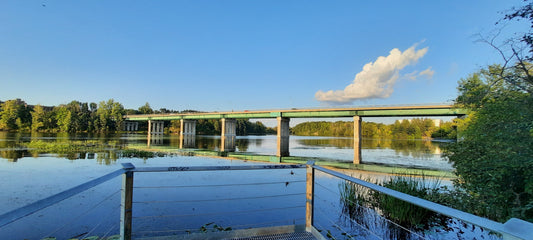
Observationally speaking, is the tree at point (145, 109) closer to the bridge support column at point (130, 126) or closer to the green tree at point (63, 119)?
the bridge support column at point (130, 126)

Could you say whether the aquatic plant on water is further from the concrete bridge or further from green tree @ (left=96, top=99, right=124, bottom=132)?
green tree @ (left=96, top=99, right=124, bottom=132)

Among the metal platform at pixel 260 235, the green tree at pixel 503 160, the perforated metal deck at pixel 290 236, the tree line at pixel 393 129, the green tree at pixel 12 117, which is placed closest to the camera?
the metal platform at pixel 260 235

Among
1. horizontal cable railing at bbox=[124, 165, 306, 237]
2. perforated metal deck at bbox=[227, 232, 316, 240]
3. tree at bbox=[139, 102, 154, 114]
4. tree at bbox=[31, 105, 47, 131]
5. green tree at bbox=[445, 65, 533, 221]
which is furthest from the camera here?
tree at bbox=[139, 102, 154, 114]

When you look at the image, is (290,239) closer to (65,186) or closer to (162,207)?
(162,207)

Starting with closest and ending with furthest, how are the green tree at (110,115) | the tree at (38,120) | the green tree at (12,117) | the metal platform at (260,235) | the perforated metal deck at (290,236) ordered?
the metal platform at (260,235)
the perforated metal deck at (290,236)
the green tree at (12,117)
the tree at (38,120)
the green tree at (110,115)

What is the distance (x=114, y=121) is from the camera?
11431 centimetres

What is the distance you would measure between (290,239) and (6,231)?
771 centimetres

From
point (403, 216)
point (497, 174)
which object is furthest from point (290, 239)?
point (497, 174)

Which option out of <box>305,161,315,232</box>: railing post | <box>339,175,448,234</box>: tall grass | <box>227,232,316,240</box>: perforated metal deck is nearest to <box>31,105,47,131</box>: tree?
<box>339,175,448,234</box>: tall grass

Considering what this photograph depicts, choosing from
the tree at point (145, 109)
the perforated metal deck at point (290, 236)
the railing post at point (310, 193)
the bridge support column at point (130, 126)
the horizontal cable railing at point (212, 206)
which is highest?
the tree at point (145, 109)

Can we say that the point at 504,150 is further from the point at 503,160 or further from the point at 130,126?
the point at 130,126

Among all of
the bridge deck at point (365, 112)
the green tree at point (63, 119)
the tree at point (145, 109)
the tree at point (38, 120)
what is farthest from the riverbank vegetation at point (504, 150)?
the tree at point (145, 109)

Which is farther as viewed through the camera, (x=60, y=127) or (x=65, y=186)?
(x=60, y=127)

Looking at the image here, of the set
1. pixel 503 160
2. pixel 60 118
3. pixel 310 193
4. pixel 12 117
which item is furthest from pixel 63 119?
pixel 503 160
